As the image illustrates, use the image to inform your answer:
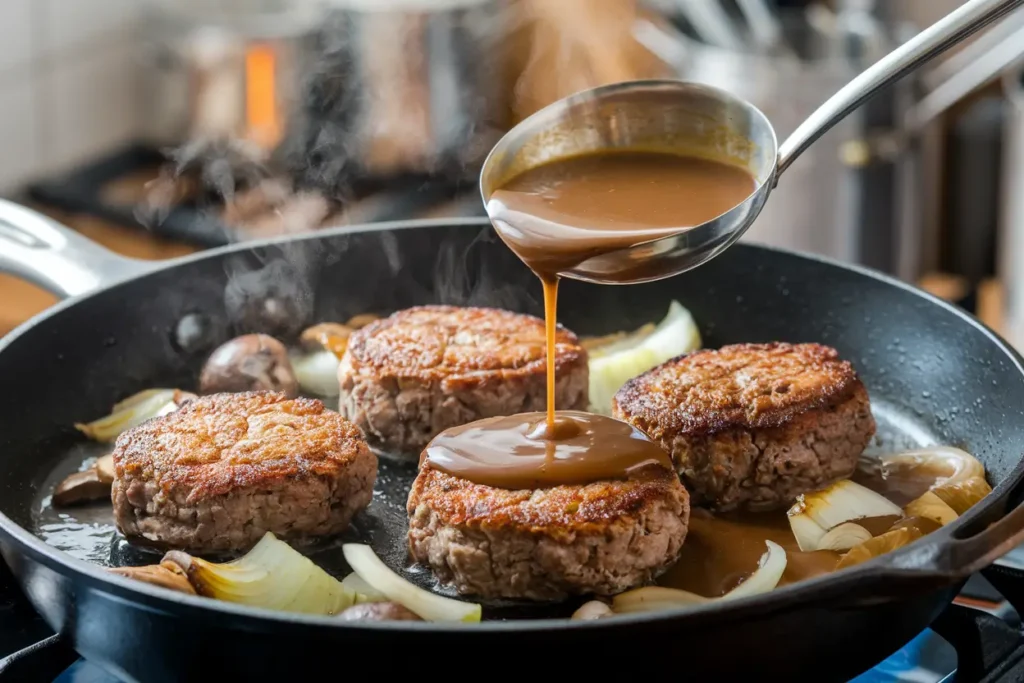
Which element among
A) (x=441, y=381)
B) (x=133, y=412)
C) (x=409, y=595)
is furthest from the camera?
(x=133, y=412)

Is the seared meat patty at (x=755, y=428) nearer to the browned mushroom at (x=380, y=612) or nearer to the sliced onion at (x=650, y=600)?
the sliced onion at (x=650, y=600)

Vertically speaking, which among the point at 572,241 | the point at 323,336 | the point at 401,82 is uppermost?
the point at 572,241

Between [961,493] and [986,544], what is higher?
[986,544]

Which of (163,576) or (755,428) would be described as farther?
(755,428)

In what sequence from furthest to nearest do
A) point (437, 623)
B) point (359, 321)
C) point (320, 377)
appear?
1. point (359, 321)
2. point (320, 377)
3. point (437, 623)

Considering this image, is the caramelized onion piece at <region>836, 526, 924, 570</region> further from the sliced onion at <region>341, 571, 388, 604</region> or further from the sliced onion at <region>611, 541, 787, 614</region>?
the sliced onion at <region>341, 571, 388, 604</region>

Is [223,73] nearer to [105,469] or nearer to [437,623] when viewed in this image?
[105,469]

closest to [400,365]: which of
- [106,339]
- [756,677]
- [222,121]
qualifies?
[106,339]

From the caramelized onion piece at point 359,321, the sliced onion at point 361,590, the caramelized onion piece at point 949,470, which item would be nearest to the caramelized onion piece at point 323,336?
the caramelized onion piece at point 359,321

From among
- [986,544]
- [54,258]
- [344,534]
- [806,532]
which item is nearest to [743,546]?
[806,532]
